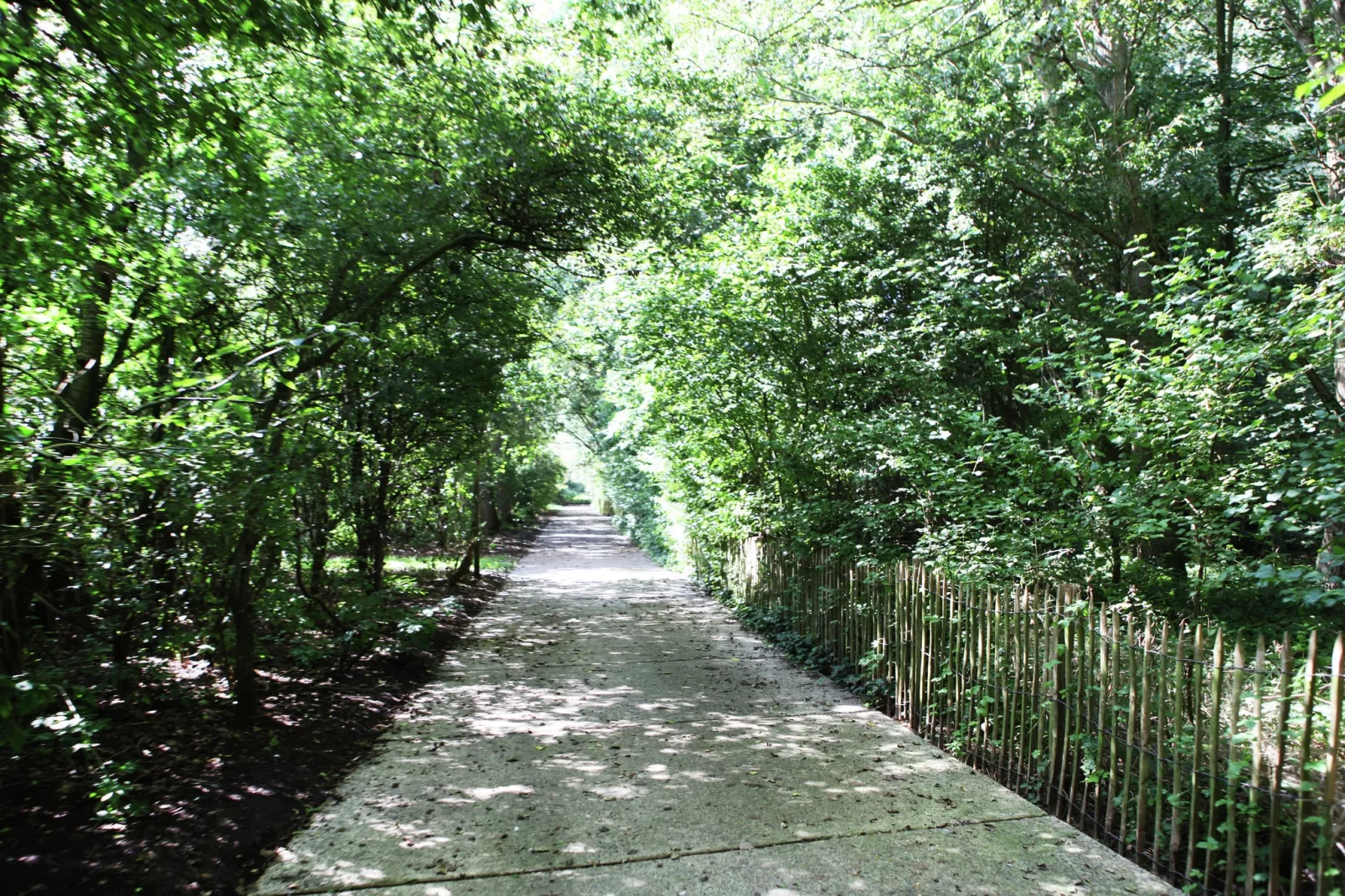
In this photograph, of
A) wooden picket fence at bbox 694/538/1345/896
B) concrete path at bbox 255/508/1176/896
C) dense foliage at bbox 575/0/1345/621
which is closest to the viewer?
wooden picket fence at bbox 694/538/1345/896

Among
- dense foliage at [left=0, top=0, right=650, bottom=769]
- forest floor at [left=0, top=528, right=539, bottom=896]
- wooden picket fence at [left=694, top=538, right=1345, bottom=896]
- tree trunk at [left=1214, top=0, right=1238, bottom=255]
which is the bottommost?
forest floor at [left=0, top=528, right=539, bottom=896]

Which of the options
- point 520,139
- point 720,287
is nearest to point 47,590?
point 520,139

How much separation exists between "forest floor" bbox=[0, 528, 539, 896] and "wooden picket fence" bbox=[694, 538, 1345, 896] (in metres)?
4.09

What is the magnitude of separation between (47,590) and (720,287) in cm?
691

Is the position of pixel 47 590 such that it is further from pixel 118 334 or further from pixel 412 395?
pixel 412 395

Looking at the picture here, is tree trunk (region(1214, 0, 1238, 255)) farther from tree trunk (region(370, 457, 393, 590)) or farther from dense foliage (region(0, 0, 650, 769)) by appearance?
tree trunk (region(370, 457, 393, 590))

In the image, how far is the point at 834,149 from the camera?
11625mm

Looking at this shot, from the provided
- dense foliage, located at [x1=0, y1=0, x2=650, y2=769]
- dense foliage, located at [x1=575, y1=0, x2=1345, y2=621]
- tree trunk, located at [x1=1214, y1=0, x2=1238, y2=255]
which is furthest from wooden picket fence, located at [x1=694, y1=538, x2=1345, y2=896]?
tree trunk, located at [x1=1214, y1=0, x2=1238, y2=255]

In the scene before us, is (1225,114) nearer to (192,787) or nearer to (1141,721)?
(1141,721)

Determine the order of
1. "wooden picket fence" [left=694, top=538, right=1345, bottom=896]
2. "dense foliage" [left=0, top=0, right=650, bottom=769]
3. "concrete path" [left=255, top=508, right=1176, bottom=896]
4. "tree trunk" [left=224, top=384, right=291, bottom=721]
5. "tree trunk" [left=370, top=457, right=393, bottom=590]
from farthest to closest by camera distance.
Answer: "tree trunk" [left=370, top=457, right=393, bottom=590]
"tree trunk" [left=224, top=384, right=291, bottom=721]
"dense foliage" [left=0, top=0, right=650, bottom=769]
"concrete path" [left=255, top=508, right=1176, bottom=896]
"wooden picket fence" [left=694, top=538, right=1345, bottom=896]

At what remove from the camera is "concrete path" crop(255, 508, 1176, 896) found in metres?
3.75

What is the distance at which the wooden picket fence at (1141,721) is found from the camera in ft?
10.5

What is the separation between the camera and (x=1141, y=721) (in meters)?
3.95

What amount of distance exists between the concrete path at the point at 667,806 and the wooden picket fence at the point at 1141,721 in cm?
23
